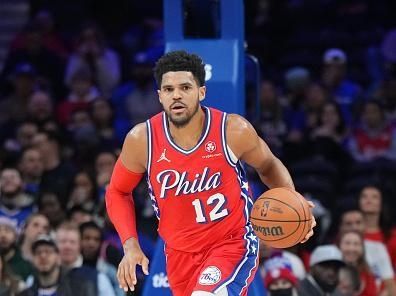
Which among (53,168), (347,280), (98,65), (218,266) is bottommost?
(347,280)

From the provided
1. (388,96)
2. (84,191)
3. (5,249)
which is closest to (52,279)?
(5,249)

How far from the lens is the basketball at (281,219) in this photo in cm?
668

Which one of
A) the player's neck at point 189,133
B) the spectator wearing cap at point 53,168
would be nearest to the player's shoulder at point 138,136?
the player's neck at point 189,133

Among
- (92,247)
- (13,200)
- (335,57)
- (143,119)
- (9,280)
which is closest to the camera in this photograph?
(9,280)

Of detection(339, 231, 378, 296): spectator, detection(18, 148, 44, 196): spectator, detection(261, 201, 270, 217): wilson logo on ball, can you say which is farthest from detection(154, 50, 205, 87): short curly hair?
detection(18, 148, 44, 196): spectator

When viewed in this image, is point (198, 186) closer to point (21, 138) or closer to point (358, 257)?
point (358, 257)

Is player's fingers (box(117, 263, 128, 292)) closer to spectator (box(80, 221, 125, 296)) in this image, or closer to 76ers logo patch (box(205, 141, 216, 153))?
76ers logo patch (box(205, 141, 216, 153))

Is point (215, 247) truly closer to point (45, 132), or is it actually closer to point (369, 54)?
point (45, 132)

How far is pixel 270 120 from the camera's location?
12242 millimetres

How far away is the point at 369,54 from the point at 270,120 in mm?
1761

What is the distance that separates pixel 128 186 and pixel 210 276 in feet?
2.61

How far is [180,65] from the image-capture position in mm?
6723

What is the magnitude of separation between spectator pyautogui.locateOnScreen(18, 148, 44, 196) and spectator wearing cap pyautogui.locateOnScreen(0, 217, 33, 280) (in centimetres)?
149

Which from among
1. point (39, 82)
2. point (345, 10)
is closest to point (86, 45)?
point (39, 82)
